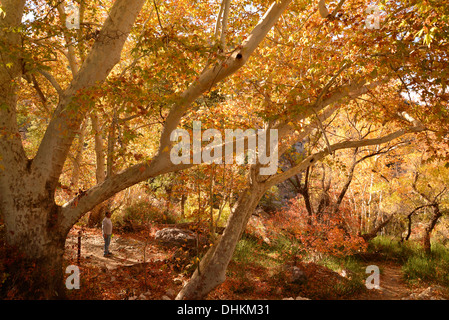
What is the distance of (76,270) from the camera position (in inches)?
231

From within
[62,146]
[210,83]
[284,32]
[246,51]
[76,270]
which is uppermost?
[284,32]

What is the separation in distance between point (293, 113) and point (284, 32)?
163 inches

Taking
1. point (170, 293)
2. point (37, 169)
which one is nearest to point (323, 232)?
point (170, 293)

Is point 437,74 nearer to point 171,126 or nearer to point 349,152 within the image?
point 171,126

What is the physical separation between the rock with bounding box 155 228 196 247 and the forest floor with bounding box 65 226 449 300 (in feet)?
0.98

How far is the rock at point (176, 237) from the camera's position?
9656mm

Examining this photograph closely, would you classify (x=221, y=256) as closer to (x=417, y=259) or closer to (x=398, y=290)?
(x=398, y=290)

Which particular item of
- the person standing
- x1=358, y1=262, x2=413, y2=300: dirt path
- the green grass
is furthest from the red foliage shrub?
the person standing

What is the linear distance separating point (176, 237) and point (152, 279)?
8.74ft

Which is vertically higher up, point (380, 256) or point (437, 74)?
point (437, 74)

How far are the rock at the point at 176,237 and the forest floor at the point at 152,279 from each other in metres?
0.30

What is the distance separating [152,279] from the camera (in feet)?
23.8
